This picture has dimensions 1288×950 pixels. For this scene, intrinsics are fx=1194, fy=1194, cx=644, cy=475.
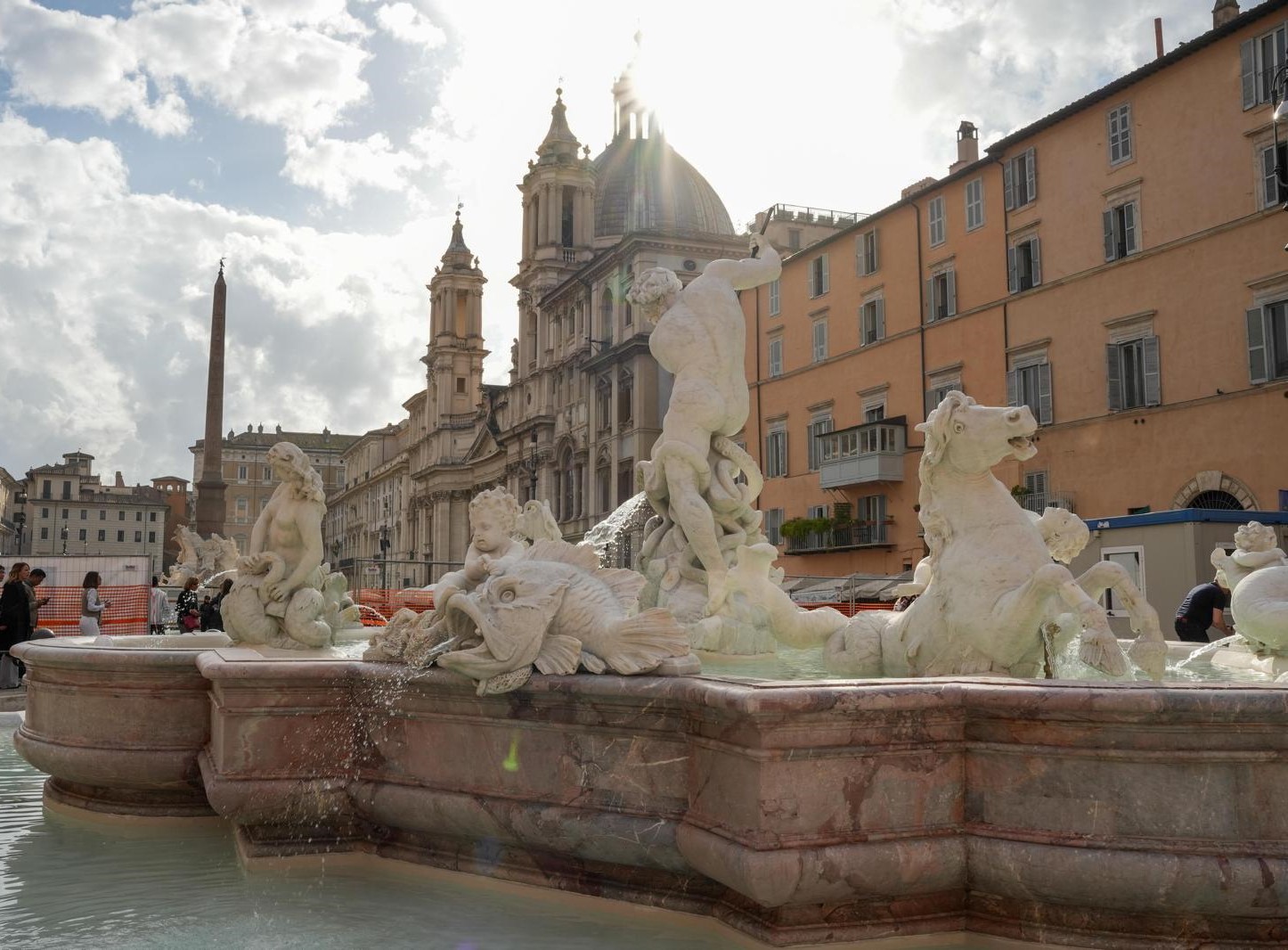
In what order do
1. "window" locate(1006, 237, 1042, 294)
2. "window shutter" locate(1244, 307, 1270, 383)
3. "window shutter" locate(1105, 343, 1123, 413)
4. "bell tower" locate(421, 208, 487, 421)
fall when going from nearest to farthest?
"window shutter" locate(1244, 307, 1270, 383) < "window shutter" locate(1105, 343, 1123, 413) < "window" locate(1006, 237, 1042, 294) < "bell tower" locate(421, 208, 487, 421)

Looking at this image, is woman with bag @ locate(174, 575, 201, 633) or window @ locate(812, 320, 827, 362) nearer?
woman with bag @ locate(174, 575, 201, 633)

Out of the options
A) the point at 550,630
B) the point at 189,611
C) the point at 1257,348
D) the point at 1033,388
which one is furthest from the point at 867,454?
the point at 550,630

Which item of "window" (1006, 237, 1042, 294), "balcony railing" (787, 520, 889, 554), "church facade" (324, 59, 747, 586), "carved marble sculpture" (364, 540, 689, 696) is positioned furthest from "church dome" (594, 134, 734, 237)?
"carved marble sculpture" (364, 540, 689, 696)

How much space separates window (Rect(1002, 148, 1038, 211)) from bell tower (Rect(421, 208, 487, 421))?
54513 millimetres

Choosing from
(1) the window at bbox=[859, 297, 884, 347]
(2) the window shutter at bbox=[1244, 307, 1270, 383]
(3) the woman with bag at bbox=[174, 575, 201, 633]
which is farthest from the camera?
(1) the window at bbox=[859, 297, 884, 347]

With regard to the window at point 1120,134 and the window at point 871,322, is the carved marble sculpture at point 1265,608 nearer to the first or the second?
the window at point 1120,134

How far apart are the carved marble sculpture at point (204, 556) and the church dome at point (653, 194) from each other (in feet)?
118

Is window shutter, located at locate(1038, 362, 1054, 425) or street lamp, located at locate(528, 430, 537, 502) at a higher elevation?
street lamp, located at locate(528, 430, 537, 502)

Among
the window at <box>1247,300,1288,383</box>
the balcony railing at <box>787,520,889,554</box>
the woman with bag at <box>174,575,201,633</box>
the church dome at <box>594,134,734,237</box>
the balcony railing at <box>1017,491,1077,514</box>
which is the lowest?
the woman with bag at <box>174,575,201,633</box>

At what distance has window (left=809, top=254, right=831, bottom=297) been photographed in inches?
1459

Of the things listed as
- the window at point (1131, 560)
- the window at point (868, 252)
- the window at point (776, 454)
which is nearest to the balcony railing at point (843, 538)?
the window at point (776, 454)

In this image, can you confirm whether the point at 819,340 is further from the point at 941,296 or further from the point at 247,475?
the point at 247,475

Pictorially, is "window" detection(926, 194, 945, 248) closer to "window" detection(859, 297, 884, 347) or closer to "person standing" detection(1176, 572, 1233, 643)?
"window" detection(859, 297, 884, 347)

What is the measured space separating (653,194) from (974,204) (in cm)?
3590
